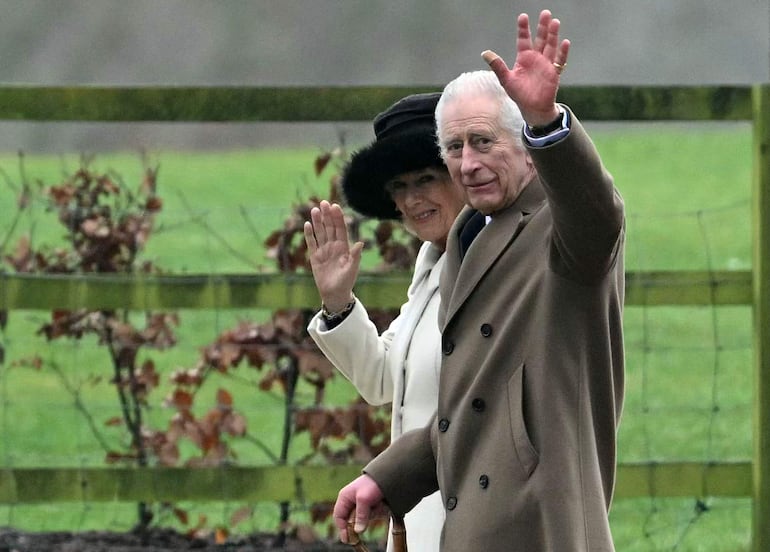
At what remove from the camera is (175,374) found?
4.89m

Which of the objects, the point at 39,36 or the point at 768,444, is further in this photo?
the point at 39,36

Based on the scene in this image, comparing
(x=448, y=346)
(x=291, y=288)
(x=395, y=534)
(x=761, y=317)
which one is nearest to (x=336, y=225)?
(x=448, y=346)

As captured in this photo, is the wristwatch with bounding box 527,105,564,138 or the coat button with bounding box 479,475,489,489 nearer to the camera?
the wristwatch with bounding box 527,105,564,138

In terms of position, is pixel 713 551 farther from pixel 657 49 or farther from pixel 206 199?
pixel 657 49

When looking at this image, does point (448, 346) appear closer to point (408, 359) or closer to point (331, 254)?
point (408, 359)

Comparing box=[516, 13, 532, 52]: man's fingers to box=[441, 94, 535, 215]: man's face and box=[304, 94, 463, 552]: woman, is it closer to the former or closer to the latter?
box=[441, 94, 535, 215]: man's face

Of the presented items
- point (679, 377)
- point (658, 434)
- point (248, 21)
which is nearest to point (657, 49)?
point (248, 21)

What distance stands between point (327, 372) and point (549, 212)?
7.22ft

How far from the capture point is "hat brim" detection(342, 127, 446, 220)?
324 centimetres

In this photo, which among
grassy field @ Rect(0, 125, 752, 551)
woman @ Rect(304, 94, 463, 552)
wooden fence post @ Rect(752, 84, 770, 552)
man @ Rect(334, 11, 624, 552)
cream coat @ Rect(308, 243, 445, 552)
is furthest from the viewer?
grassy field @ Rect(0, 125, 752, 551)

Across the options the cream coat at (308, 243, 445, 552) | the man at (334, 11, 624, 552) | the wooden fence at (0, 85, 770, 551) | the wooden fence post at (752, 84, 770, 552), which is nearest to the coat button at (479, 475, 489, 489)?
the man at (334, 11, 624, 552)

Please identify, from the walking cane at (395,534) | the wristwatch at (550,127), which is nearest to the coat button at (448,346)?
the walking cane at (395,534)

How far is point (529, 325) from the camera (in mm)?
2564

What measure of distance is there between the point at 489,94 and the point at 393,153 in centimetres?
56
